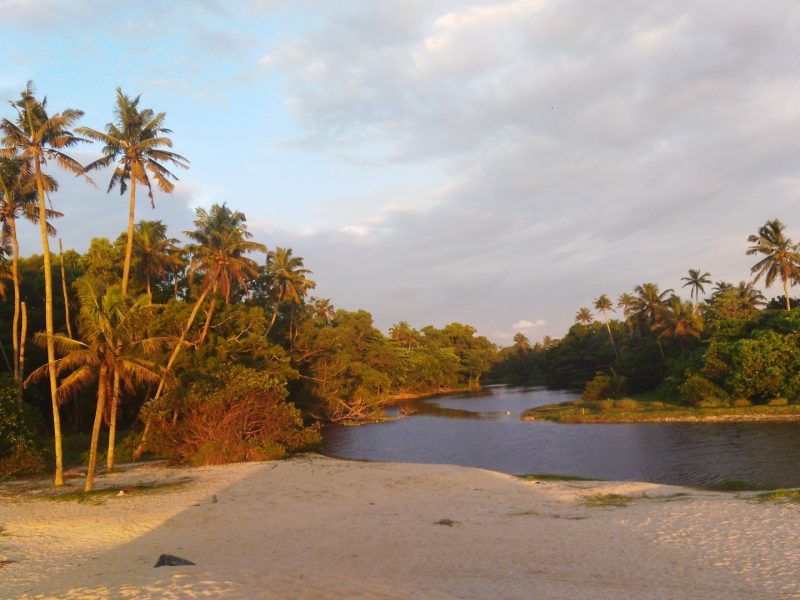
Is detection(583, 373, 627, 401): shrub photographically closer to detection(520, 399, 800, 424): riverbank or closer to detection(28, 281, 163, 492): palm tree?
detection(520, 399, 800, 424): riverbank

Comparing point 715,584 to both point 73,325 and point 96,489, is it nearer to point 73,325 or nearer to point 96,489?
point 96,489

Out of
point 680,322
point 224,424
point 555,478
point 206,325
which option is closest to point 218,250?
point 206,325

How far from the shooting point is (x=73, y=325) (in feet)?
134

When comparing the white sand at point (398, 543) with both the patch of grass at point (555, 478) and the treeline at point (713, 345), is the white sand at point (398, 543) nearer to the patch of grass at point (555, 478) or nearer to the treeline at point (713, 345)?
the patch of grass at point (555, 478)

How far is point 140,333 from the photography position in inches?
1441

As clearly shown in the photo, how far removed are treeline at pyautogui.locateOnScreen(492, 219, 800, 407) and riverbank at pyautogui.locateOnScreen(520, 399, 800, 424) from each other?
3062 millimetres

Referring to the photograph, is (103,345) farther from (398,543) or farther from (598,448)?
(598,448)

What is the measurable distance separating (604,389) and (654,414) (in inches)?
744

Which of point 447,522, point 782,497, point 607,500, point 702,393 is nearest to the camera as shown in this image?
→ point 447,522

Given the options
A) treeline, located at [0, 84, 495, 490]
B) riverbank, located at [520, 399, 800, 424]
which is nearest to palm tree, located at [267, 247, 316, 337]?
treeline, located at [0, 84, 495, 490]

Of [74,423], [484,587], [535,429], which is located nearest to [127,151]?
[74,423]

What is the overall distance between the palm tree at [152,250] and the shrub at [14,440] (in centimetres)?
1717

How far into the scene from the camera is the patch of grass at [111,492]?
67.8 feet

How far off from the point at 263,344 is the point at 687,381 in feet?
134
